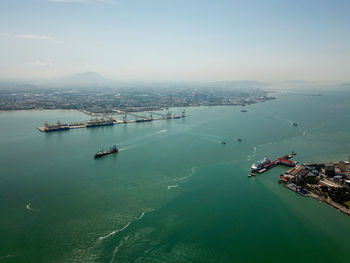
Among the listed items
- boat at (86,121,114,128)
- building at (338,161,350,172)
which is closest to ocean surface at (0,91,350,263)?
building at (338,161,350,172)

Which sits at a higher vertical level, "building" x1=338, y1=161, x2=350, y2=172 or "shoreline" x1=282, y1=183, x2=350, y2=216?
"building" x1=338, y1=161, x2=350, y2=172

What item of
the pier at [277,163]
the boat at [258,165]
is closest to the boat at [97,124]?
the boat at [258,165]

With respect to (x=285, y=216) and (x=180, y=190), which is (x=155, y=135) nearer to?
(x=180, y=190)

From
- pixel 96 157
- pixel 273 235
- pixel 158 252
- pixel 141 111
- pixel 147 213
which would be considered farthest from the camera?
pixel 141 111

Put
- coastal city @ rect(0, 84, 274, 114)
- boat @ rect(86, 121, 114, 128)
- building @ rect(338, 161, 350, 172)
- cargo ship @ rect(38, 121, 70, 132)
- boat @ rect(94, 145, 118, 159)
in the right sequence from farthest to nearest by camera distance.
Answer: coastal city @ rect(0, 84, 274, 114) < boat @ rect(86, 121, 114, 128) < cargo ship @ rect(38, 121, 70, 132) < boat @ rect(94, 145, 118, 159) < building @ rect(338, 161, 350, 172)

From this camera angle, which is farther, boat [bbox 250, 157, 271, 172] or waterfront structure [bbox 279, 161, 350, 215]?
boat [bbox 250, 157, 271, 172]

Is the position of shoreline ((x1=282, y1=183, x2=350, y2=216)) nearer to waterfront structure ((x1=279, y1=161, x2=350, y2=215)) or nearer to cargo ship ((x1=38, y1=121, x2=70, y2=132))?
waterfront structure ((x1=279, y1=161, x2=350, y2=215))

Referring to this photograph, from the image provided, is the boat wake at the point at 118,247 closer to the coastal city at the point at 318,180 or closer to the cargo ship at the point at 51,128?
the coastal city at the point at 318,180

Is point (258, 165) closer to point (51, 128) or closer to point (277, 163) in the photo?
point (277, 163)

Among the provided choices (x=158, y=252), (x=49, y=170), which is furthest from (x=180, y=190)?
(x=49, y=170)
